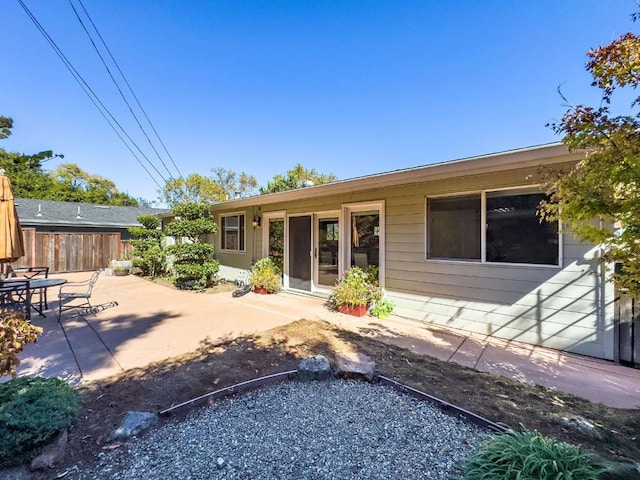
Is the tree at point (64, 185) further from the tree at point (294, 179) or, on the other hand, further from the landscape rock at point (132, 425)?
the landscape rock at point (132, 425)

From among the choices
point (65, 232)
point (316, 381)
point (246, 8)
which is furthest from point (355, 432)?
point (65, 232)

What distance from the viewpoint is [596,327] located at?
396 cm

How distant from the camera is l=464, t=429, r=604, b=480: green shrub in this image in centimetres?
152

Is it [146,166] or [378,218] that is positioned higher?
[146,166]

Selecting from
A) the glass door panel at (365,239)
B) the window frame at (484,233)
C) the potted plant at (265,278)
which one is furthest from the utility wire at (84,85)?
the window frame at (484,233)

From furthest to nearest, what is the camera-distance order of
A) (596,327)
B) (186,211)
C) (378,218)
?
(186,211), (378,218), (596,327)

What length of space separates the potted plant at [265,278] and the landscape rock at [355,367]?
16.1ft

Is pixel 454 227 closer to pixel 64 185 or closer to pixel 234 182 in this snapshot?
pixel 234 182

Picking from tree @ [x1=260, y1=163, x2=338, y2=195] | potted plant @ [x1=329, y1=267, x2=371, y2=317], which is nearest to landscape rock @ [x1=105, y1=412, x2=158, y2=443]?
potted plant @ [x1=329, y1=267, x2=371, y2=317]

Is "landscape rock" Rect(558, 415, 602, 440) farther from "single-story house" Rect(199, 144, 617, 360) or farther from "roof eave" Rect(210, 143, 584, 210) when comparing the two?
"roof eave" Rect(210, 143, 584, 210)

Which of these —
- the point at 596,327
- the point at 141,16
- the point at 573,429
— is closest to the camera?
the point at 573,429

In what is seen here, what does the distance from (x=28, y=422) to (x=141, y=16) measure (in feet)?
30.2

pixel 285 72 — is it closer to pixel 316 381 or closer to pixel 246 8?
pixel 246 8

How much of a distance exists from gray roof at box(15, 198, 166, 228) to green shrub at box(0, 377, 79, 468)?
14.0 meters
